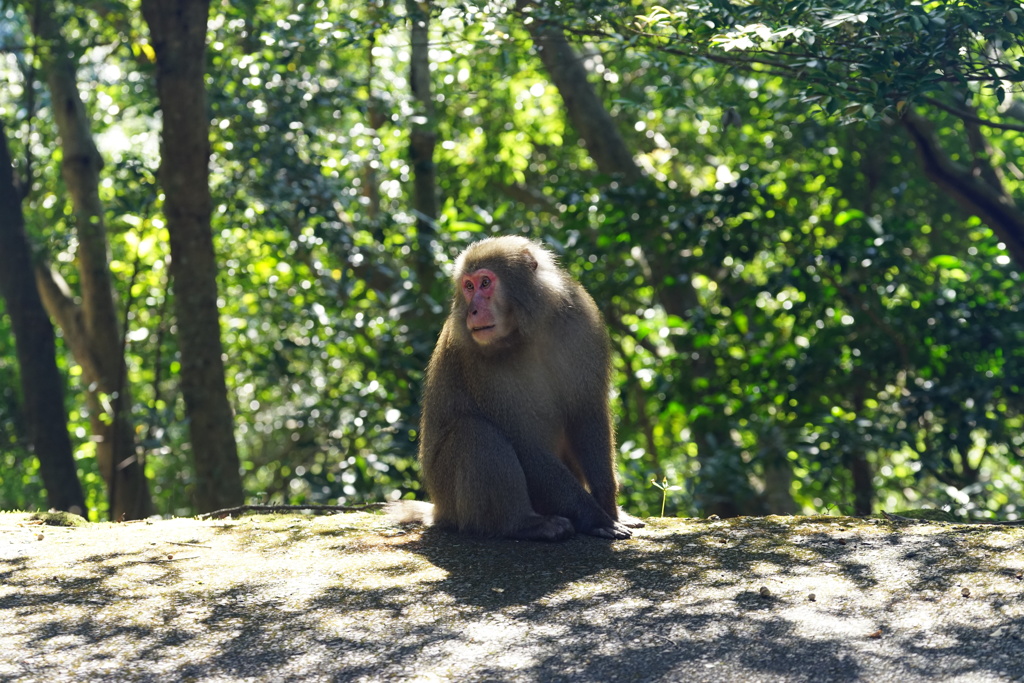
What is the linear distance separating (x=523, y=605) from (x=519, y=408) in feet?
4.18

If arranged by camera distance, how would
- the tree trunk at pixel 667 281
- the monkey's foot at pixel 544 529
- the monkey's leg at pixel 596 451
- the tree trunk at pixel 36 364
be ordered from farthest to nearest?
the tree trunk at pixel 667 281 < the tree trunk at pixel 36 364 < the monkey's leg at pixel 596 451 < the monkey's foot at pixel 544 529

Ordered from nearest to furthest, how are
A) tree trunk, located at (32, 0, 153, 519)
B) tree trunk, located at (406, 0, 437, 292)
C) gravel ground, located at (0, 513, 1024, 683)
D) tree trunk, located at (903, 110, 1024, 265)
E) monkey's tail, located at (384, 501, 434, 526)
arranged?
1. gravel ground, located at (0, 513, 1024, 683)
2. monkey's tail, located at (384, 501, 434, 526)
3. tree trunk, located at (903, 110, 1024, 265)
4. tree trunk, located at (406, 0, 437, 292)
5. tree trunk, located at (32, 0, 153, 519)

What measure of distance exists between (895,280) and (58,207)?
835 cm

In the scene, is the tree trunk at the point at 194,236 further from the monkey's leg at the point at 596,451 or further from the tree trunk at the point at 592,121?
the tree trunk at the point at 592,121

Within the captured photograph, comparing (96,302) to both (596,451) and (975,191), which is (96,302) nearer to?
(596,451)

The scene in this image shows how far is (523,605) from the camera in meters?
3.80

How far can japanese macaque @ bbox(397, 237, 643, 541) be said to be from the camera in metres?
4.80

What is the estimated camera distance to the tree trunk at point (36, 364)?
8164 mm

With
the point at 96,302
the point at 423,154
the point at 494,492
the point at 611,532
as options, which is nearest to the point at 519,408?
the point at 494,492

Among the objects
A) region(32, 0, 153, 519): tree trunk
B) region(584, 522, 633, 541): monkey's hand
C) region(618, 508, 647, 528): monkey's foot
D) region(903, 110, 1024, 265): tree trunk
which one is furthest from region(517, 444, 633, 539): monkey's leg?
region(32, 0, 153, 519): tree trunk

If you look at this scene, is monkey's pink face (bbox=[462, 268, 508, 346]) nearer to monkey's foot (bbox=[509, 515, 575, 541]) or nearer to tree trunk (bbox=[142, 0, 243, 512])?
monkey's foot (bbox=[509, 515, 575, 541])

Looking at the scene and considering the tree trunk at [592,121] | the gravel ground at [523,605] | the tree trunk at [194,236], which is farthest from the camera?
the tree trunk at [592,121]

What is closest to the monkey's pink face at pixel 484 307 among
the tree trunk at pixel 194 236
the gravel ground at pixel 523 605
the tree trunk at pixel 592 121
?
the gravel ground at pixel 523 605

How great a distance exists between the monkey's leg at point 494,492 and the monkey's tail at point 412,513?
1.54 ft
